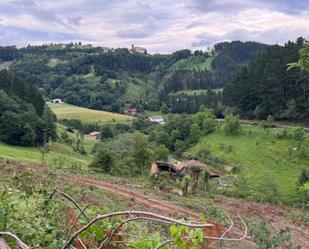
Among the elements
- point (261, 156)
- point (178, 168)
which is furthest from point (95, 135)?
point (178, 168)

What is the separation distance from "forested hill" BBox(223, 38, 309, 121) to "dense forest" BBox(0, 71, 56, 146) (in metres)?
22.3

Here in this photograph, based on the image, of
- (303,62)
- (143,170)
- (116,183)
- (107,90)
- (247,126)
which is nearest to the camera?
(303,62)

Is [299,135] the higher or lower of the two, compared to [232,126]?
lower

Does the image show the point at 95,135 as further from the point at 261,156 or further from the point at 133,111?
the point at 261,156

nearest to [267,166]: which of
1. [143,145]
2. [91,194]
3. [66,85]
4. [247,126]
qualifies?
[247,126]

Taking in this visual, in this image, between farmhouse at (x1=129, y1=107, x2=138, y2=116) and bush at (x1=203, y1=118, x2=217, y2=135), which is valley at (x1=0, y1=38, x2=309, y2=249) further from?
bush at (x1=203, y1=118, x2=217, y2=135)

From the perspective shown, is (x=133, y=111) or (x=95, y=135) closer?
(x=95, y=135)

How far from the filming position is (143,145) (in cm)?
2967

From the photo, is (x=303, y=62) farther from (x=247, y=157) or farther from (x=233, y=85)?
(x=233, y=85)

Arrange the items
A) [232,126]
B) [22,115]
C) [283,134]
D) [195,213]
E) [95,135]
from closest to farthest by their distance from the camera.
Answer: [195,213] → [283,134] → [22,115] → [232,126] → [95,135]

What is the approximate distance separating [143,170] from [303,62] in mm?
22440

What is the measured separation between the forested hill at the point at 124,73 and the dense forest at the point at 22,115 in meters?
41.6

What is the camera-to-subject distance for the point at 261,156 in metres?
38.2

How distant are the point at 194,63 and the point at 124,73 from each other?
76.2 ft
